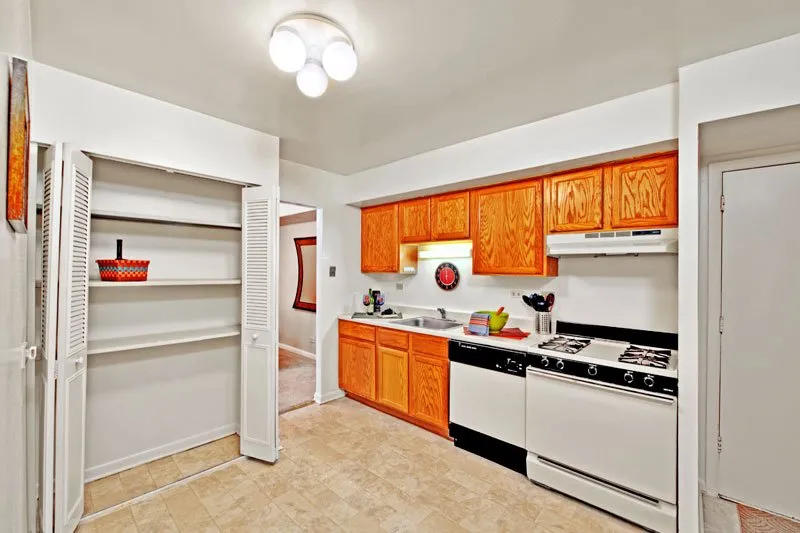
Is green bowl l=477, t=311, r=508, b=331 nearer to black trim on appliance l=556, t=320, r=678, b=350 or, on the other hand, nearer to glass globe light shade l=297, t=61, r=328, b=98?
black trim on appliance l=556, t=320, r=678, b=350

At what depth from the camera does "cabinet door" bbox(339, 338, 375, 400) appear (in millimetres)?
3826

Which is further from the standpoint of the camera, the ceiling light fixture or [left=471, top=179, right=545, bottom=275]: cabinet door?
[left=471, top=179, right=545, bottom=275]: cabinet door

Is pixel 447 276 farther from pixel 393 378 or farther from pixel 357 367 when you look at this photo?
pixel 357 367

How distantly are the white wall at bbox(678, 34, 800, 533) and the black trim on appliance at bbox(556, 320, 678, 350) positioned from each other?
65cm

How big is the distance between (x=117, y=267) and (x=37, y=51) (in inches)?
48.3

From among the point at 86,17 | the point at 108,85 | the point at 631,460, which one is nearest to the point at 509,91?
the point at 86,17

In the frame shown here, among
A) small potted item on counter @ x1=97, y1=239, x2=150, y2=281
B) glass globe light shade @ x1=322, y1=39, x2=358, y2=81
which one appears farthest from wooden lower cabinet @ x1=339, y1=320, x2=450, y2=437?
glass globe light shade @ x1=322, y1=39, x2=358, y2=81

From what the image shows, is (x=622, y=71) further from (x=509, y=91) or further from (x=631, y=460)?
(x=631, y=460)

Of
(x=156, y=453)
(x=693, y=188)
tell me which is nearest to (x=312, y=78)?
(x=693, y=188)

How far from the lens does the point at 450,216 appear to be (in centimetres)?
351

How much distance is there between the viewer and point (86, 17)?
1.67 meters

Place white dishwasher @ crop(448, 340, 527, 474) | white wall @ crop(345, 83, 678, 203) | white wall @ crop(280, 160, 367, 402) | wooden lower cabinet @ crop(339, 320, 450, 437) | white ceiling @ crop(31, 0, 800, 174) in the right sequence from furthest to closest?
white wall @ crop(280, 160, 367, 402) → wooden lower cabinet @ crop(339, 320, 450, 437) → white dishwasher @ crop(448, 340, 527, 474) → white wall @ crop(345, 83, 678, 203) → white ceiling @ crop(31, 0, 800, 174)

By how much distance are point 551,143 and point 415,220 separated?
1544 mm

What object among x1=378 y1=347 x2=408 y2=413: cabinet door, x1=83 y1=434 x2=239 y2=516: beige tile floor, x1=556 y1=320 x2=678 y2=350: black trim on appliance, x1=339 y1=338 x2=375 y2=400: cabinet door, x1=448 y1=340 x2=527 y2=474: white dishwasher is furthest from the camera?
x1=339 y1=338 x2=375 y2=400: cabinet door
